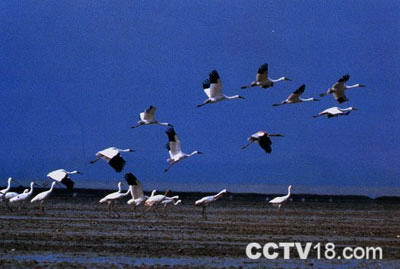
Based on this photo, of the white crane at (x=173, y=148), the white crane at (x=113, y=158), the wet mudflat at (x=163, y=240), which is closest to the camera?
the wet mudflat at (x=163, y=240)

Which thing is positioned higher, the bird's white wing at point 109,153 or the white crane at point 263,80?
the white crane at point 263,80

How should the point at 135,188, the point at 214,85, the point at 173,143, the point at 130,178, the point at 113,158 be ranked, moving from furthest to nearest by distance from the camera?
the point at 135,188 → the point at 130,178 → the point at 214,85 → the point at 173,143 → the point at 113,158

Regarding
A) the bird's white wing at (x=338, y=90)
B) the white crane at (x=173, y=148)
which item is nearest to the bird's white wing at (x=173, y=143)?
the white crane at (x=173, y=148)

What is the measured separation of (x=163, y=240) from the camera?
22344mm

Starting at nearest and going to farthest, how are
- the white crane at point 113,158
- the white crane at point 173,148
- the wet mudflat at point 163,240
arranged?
the wet mudflat at point 163,240
the white crane at point 113,158
the white crane at point 173,148

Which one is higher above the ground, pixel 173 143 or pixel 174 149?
pixel 173 143

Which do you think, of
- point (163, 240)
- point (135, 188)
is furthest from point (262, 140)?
point (135, 188)

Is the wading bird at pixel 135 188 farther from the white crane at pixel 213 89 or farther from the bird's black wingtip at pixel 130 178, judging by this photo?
the white crane at pixel 213 89

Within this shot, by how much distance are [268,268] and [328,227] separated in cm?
1249

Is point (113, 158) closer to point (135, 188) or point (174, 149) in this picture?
point (174, 149)

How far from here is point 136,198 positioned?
1293 inches

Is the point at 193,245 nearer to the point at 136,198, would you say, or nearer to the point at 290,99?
the point at 290,99

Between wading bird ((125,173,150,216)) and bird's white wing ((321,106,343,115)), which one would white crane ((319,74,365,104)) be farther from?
wading bird ((125,173,150,216))

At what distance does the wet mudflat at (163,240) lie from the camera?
1808cm
